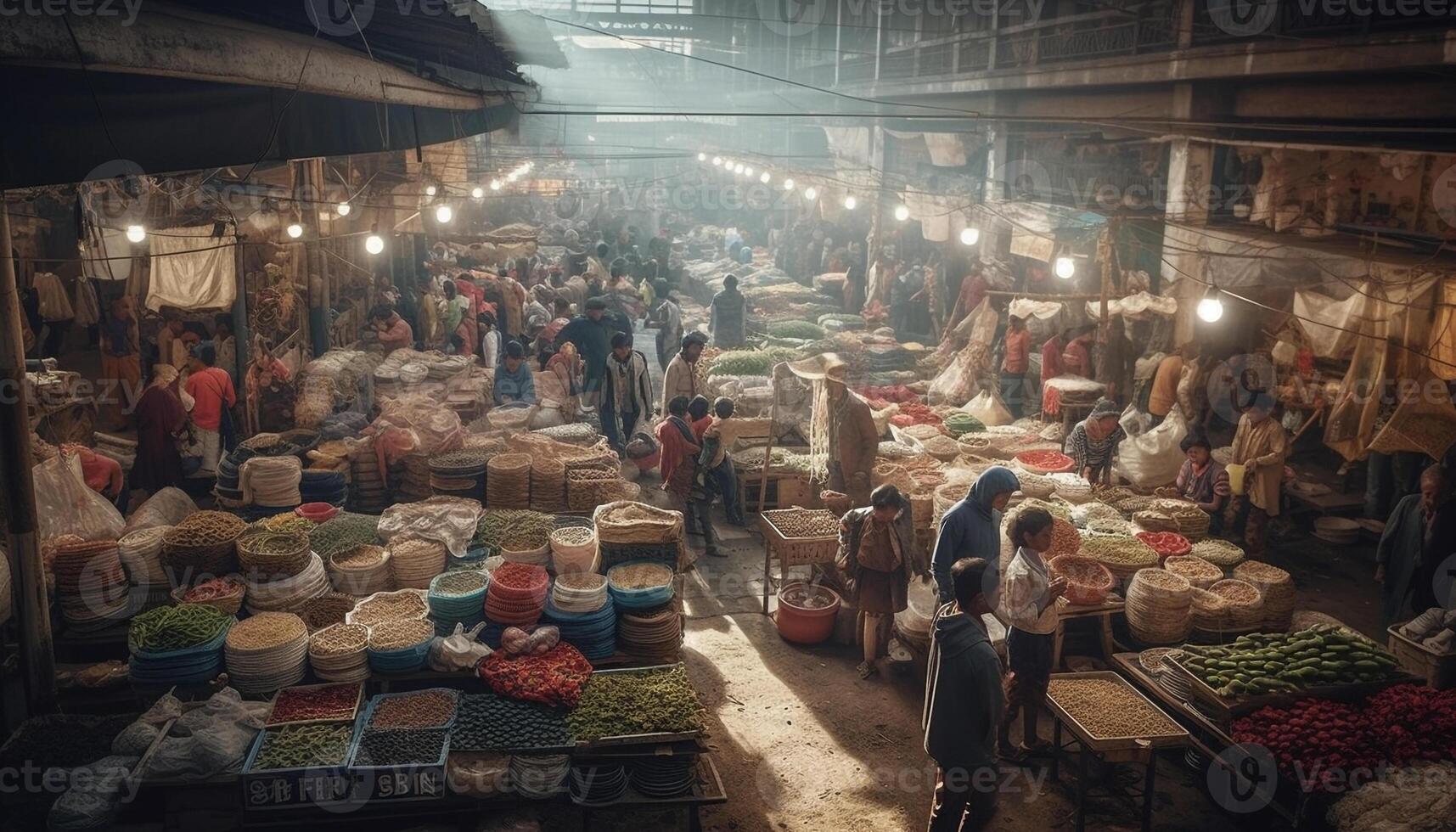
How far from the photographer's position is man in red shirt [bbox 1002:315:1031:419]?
15.1 m

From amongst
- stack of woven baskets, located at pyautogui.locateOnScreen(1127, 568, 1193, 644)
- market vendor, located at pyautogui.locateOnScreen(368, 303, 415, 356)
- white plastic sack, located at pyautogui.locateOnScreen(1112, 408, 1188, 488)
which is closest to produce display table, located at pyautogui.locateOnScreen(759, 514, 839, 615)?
stack of woven baskets, located at pyautogui.locateOnScreen(1127, 568, 1193, 644)

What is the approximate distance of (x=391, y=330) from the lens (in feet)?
49.1

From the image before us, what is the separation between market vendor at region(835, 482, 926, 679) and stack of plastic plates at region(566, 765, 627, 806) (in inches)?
113

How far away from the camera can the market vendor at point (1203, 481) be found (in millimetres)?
10031

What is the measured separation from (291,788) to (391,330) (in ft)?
33.3

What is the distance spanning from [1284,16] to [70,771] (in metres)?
13.2

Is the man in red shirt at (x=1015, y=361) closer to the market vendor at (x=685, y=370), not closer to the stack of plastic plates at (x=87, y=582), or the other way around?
the market vendor at (x=685, y=370)

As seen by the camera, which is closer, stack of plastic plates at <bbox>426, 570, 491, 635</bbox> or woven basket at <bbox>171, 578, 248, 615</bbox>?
woven basket at <bbox>171, 578, 248, 615</bbox>

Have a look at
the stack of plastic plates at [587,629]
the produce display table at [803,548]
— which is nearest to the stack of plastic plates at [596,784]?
the stack of plastic plates at [587,629]

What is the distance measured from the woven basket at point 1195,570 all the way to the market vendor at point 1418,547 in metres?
1.52

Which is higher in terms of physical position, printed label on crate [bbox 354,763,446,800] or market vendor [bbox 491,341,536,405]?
market vendor [bbox 491,341,536,405]

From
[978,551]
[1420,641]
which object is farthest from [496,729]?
[1420,641]

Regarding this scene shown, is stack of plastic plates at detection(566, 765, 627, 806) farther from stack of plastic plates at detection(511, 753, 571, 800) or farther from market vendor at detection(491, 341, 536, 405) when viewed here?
market vendor at detection(491, 341, 536, 405)

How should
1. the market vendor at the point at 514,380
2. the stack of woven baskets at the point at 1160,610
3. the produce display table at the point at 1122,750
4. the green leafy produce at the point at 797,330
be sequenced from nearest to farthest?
the produce display table at the point at 1122,750, the stack of woven baskets at the point at 1160,610, the market vendor at the point at 514,380, the green leafy produce at the point at 797,330
